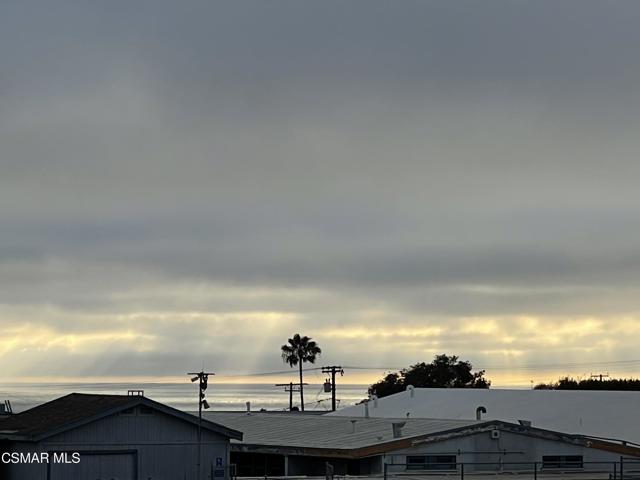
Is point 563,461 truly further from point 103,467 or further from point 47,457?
point 47,457

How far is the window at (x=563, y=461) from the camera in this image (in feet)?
200

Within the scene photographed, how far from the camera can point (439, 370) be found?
528 feet

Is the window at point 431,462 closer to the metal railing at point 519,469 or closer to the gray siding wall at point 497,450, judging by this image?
the metal railing at point 519,469

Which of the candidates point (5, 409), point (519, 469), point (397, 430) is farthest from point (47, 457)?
point (519, 469)

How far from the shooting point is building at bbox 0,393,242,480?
148ft

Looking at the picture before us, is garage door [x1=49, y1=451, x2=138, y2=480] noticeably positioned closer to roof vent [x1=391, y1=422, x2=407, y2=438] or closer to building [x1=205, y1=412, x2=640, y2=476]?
building [x1=205, y1=412, x2=640, y2=476]

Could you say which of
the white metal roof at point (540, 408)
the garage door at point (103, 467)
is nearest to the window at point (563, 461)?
the white metal roof at point (540, 408)

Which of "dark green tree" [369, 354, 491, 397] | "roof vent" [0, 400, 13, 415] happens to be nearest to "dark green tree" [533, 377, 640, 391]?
"dark green tree" [369, 354, 491, 397]

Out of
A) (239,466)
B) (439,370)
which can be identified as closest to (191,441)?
(239,466)

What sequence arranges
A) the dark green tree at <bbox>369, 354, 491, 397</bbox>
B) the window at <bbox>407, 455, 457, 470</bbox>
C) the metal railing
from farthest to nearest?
the dark green tree at <bbox>369, 354, 491, 397</bbox> → the window at <bbox>407, 455, 457, 470</bbox> → the metal railing

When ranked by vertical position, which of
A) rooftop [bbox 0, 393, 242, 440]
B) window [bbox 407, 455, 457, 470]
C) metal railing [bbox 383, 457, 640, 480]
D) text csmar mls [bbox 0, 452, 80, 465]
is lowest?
metal railing [bbox 383, 457, 640, 480]

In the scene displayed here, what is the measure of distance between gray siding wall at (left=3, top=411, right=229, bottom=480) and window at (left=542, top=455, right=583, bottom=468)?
65.8ft

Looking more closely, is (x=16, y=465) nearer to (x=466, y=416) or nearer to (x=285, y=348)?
(x=466, y=416)

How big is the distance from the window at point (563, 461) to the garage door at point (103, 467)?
24212 millimetres
